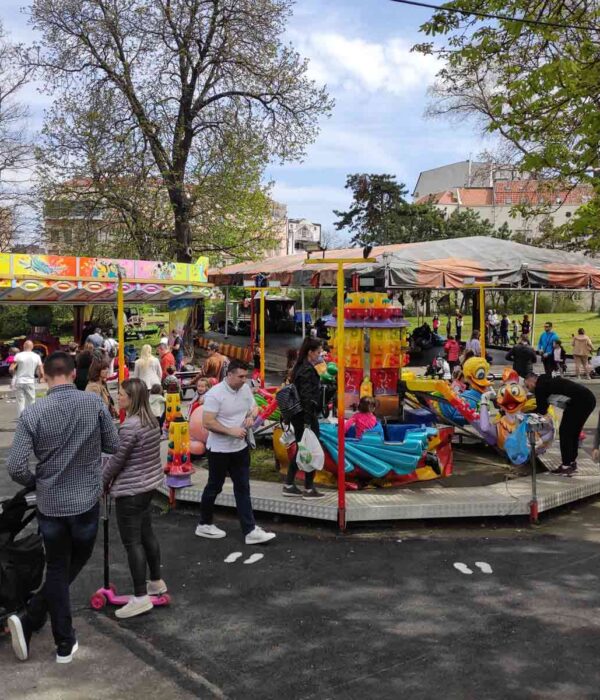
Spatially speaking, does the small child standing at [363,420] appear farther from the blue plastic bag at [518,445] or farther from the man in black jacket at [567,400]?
the man in black jacket at [567,400]

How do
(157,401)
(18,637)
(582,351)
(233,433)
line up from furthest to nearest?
(582,351) < (157,401) < (233,433) < (18,637)

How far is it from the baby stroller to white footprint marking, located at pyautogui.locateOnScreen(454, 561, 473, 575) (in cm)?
320

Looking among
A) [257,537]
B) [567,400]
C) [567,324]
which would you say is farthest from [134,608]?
[567,324]

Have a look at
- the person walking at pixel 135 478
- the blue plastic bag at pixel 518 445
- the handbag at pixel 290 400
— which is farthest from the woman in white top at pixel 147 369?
the person walking at pixel 135 478

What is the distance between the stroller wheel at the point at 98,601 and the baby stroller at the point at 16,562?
55 centimetres

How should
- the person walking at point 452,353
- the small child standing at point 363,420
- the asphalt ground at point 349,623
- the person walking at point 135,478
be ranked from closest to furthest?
the asphalt ground at point 349,623
the person walking at point 135,478
the small child standing at point 363,420
the person walking at point 452,353

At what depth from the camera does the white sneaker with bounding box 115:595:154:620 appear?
4.75m

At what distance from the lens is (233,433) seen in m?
5.84

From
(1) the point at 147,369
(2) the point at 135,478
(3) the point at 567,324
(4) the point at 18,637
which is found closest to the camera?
(4) the point at 18,637

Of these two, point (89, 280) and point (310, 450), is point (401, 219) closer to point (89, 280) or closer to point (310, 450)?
point (89, 280)

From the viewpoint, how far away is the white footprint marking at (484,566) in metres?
5.61

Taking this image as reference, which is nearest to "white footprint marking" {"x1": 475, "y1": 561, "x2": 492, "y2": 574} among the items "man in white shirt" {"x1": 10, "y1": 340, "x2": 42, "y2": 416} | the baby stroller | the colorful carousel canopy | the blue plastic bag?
the blue plastic bag

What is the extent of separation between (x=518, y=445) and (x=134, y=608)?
494 centimetres

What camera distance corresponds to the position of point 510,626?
15.1ft
